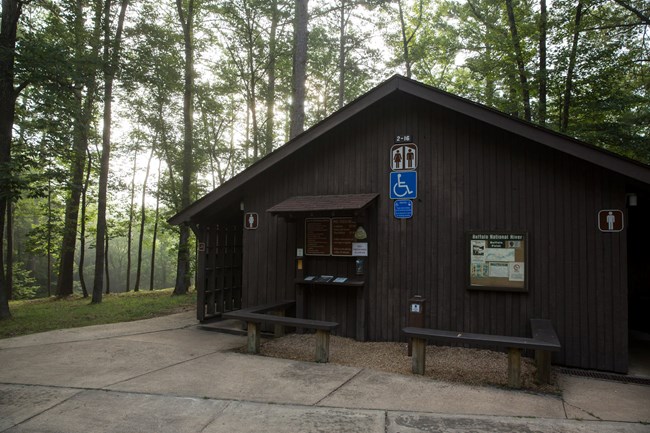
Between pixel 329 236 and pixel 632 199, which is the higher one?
pixel 632 199

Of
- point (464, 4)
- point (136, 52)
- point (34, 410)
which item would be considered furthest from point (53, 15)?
point (464, 4)

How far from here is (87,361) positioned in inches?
252

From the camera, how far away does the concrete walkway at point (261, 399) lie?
4.11 meters

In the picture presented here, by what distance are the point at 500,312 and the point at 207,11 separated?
19417 mm

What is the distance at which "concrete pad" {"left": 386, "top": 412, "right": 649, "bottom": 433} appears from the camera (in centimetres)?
399

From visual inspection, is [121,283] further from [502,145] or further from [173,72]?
[502,145]

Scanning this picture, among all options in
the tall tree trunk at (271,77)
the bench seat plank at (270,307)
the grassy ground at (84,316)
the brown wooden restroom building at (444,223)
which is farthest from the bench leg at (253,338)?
the tall tree trunk at (271,77)

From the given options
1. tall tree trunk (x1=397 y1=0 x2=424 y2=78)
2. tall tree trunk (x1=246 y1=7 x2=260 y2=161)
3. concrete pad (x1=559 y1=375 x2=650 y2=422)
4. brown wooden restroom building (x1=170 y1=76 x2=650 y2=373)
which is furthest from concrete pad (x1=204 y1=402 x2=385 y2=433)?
tall tree trunk (x1=397 y1=0 x2=424 y2=78)

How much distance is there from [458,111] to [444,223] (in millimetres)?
1951

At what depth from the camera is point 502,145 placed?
22.9ft

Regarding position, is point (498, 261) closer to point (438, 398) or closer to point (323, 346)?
point (438, 398)

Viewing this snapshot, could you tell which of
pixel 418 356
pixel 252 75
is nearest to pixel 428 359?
pixel 418 356

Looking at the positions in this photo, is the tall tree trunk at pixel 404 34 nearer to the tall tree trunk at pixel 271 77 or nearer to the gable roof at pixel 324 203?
the tall tree trunk at pixel 271 77

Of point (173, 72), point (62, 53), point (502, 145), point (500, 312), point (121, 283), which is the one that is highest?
point (173, 72)
